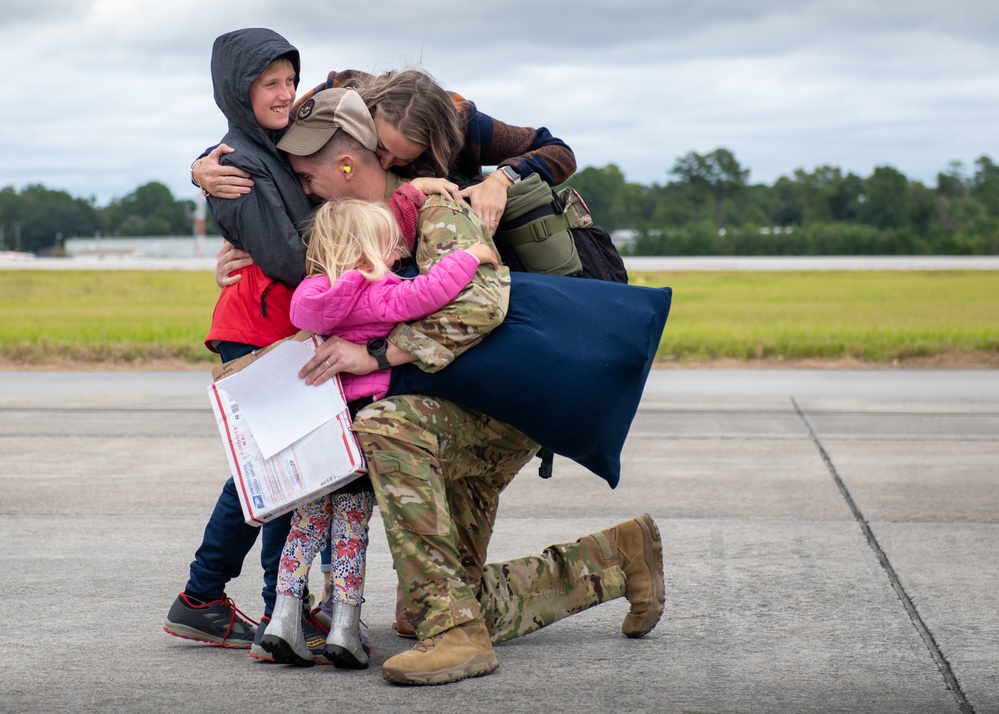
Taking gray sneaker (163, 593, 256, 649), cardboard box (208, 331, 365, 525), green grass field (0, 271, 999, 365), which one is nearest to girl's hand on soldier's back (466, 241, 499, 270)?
cardboard box (208, 331, 365, 525)

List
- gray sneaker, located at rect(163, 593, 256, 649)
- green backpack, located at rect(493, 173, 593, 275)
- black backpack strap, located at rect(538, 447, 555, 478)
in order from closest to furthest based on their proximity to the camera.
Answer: green backpack, located at rect(493, 173, 593, 275)
gray sneaker, located at rect(163, 593, 256, 649)
black backpack strap, located at rect(538, 447, 555, 478)

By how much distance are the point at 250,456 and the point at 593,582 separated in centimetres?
122

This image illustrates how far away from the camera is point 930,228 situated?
79688 mm

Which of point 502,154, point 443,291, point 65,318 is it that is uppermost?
point 502,154

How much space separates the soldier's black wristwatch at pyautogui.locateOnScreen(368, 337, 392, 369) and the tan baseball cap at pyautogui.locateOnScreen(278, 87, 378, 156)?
564 millimetres

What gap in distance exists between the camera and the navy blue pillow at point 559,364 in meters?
3.46

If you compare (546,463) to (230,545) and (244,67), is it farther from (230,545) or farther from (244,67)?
(244,67)

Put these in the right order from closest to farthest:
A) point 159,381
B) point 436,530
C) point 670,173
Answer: point 436,530 < point 159,381 < point 670,173

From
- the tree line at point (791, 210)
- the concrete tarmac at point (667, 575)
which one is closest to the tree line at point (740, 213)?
the tree line at point (791, 210)

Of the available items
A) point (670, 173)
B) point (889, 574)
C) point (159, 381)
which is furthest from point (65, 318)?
point (670, 173)

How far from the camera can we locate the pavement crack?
11.1ft

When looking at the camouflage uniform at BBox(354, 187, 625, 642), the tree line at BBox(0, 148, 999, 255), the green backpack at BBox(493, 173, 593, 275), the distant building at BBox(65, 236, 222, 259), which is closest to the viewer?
the camouflage uniform at BBox(354, 187, 625, 642)

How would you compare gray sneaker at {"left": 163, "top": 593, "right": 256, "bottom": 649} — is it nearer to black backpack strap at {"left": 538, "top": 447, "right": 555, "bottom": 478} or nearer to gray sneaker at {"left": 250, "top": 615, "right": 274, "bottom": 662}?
gray sneaker at {"left": 250, "top": 615, "right": 274, "bottom": 662}

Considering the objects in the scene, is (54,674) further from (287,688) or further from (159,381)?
(159,381)
